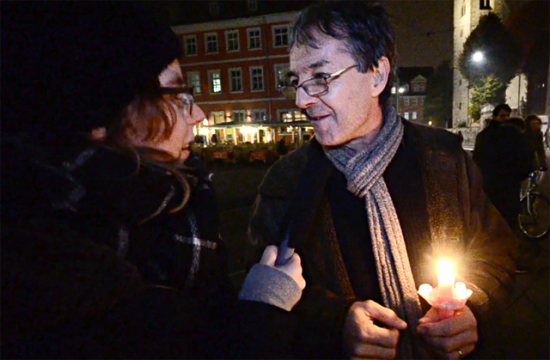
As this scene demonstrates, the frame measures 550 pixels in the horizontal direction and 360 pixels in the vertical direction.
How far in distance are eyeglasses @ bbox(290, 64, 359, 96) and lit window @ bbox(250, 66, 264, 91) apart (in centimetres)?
3241

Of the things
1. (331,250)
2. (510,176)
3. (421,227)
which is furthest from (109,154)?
(510,176)

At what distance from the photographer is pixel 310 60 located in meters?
1.62

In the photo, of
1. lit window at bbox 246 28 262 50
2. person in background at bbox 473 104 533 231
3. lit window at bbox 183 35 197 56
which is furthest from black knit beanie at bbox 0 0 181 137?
lit window at bbox 183 35 197 56

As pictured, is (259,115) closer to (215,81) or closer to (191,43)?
(215,81)

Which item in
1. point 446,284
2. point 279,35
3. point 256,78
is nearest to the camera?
point 446,284

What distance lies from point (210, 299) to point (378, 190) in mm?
886

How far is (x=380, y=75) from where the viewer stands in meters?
1.71

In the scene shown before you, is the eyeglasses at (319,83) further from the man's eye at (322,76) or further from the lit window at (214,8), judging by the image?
the lit window at (214,8)

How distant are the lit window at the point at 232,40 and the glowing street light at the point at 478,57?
80.2 feet

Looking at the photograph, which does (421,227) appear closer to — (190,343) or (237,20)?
(190,343)

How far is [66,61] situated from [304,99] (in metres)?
1.06

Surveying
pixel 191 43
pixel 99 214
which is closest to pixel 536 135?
pixel 99 214

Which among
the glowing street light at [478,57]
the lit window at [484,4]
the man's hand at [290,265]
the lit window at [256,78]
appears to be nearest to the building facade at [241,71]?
the lit window at [256,78]

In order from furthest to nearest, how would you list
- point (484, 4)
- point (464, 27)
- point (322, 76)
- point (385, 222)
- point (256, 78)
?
point (464, 27) → point (484, 4) → point (256, 78) → point (322, 76) → point (385, 222)
